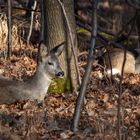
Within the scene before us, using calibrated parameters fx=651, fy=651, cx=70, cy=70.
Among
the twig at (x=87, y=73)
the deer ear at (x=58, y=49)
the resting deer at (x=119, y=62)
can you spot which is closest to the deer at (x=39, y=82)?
the deer ear at (x=58, y=49)

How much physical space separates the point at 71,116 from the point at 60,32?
A: 6.61 ft

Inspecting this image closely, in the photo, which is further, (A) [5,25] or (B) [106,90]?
(A) [5,25]

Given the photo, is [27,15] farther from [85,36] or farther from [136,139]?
[136,139]

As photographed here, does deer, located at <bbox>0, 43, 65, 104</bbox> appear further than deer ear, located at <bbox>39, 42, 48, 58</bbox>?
No

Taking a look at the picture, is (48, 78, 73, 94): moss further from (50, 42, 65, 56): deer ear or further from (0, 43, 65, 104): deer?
(50, 42, 65, 56): deer ear

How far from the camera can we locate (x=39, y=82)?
11312 mm

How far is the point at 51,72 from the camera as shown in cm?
1141

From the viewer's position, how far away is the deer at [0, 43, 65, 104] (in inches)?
430

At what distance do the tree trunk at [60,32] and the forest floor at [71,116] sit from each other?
14.4 inches

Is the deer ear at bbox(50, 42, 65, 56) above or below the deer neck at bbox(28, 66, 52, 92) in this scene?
above

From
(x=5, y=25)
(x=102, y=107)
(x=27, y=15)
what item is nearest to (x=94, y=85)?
(x=102, y=107)

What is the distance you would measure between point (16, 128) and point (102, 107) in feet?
6.44

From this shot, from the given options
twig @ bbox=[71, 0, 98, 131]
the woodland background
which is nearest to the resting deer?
the woodland background

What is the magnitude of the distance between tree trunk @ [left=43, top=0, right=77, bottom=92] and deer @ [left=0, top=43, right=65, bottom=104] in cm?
21
